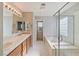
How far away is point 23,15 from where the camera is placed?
8.00 metres

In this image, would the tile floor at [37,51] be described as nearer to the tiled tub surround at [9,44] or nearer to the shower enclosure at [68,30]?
the shower enclosure at [68,30]

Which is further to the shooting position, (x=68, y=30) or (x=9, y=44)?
(x=68, y=30)

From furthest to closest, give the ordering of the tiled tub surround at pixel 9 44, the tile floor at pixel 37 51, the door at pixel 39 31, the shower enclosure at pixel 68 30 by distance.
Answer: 1. the door at pixel 39 31
2. the tile floor at pixel 37 51
3. the shower enclosure at pixel 68 30
4. the tiled tub surround at pixel 9 44

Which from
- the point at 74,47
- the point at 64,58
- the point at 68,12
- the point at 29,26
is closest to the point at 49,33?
the point at 29,26

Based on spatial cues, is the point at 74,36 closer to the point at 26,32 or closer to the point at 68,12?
the point at 68,12

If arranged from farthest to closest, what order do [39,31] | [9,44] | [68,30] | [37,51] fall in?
1. [39,31]
2. [37,51]
3. [68,30]
4. [9,44]

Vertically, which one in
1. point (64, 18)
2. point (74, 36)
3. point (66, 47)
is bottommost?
point (66, 47)

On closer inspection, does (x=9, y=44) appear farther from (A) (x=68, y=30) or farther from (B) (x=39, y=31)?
(B) (x=39, y=31)

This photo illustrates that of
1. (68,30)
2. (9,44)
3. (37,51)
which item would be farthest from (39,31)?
(9,44)

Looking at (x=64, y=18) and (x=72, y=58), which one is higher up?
(x=64, y=18)

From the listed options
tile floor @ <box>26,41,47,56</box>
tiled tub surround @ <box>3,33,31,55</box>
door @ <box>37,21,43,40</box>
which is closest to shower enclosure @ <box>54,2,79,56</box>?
tile floor @ <box>26,41,47,56</box>

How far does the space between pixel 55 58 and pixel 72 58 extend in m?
0.14

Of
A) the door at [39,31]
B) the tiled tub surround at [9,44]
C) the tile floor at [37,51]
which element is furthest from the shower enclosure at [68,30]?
the door at [39,31]

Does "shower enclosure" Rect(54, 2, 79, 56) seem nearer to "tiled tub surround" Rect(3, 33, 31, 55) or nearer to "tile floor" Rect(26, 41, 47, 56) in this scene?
"tile floor" Rect(26, 41, 47, 56)
